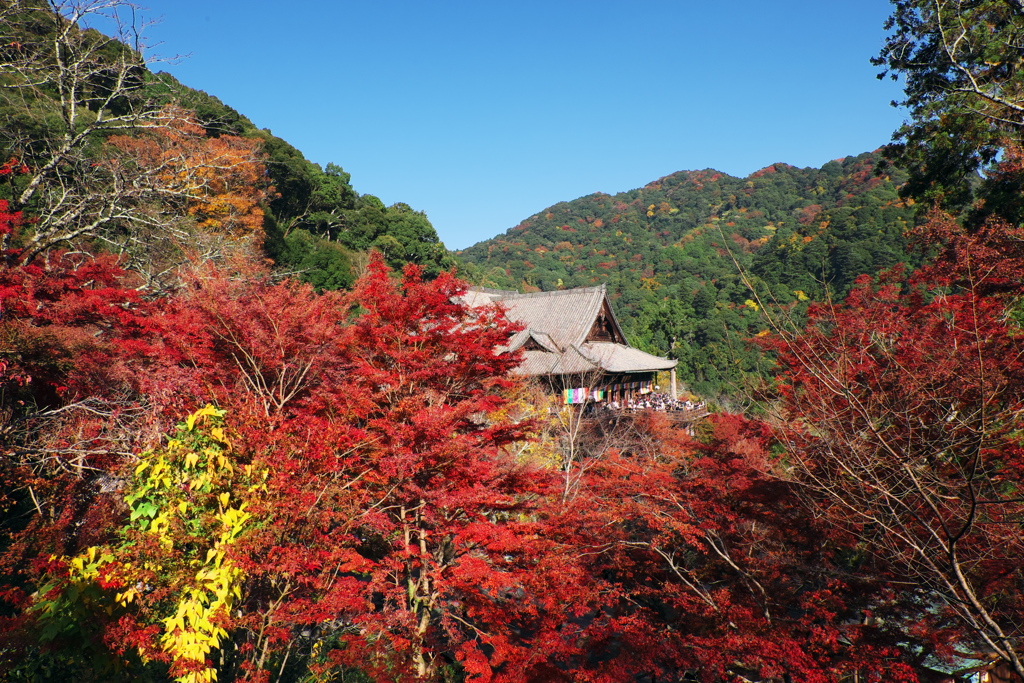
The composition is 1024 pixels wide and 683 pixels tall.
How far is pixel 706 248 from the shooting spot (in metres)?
68.9

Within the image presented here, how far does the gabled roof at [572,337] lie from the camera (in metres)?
19.3

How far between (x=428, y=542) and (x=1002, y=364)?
310 inches

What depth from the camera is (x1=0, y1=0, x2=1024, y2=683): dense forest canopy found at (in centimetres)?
430

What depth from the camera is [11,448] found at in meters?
6.23

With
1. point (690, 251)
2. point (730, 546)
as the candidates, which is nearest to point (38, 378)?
point (730, 546)

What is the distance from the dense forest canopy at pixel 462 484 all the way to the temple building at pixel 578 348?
7.22 metres

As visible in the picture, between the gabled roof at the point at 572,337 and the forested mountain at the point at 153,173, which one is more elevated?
the forested mountain at the point at 153,173

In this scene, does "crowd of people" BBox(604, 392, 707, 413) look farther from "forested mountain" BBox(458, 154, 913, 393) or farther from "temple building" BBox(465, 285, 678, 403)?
"forested mountain" BBox(458, 154, 913, 393)

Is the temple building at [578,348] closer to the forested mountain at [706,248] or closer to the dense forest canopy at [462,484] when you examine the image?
the forested mountain at [706,248]

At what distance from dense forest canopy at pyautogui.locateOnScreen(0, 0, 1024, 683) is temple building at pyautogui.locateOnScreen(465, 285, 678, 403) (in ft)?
23.7

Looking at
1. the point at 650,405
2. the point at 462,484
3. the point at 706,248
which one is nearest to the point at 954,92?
the point at 462,484

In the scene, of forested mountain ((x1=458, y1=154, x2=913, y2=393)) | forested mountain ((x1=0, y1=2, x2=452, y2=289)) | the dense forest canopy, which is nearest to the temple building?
forested mountain ((x1=458, y1=154, x2=913, y2=393))

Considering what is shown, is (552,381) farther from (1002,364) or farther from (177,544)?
(177,544)

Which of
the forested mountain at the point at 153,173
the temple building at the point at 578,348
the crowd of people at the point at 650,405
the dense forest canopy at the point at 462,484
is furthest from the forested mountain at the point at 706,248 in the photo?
the forested mountain at the point at 153,173
